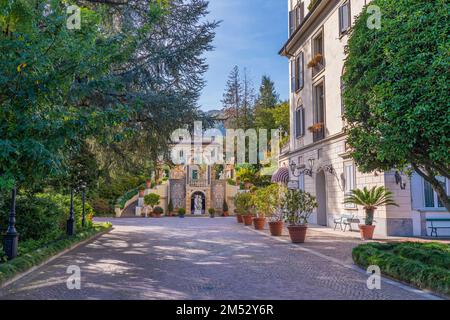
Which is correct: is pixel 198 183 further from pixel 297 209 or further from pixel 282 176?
pixel 297 209

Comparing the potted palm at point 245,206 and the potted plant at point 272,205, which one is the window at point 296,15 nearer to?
the potted palm at point 245,206

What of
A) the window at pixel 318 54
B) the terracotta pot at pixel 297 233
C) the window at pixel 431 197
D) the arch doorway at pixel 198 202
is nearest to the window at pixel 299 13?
the window at pixel 318 54

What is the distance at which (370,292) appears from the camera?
623 cm

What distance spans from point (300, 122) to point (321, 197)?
540 cm

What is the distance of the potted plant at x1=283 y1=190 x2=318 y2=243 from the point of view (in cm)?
1270

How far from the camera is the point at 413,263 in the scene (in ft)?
23.0

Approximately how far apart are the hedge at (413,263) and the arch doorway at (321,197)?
11604 millimetres

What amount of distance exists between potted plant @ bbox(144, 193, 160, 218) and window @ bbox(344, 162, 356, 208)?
22.3 meters

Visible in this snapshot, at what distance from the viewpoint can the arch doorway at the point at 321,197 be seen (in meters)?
21.1

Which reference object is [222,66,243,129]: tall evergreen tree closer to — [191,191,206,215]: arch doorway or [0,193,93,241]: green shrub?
[191,191,206,215]: arch doorway

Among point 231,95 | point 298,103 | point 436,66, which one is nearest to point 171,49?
point 436,66

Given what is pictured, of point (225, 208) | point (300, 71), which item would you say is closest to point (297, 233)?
point (300, 71)
